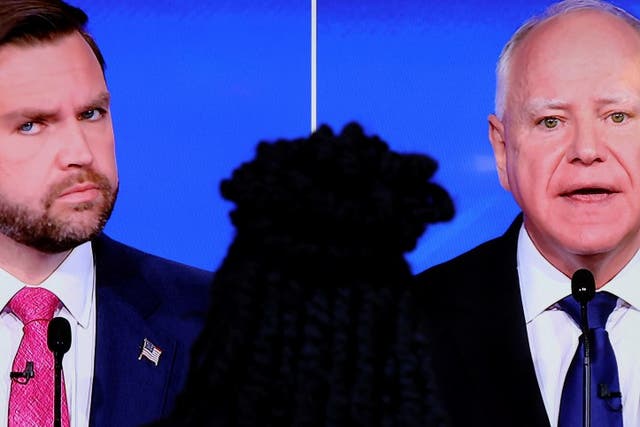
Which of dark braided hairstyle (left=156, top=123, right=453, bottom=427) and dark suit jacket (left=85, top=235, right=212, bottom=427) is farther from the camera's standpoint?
dark suit jacket (left=85, top=235, right=212, bottom=427)

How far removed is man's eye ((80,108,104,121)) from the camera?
6.54ft

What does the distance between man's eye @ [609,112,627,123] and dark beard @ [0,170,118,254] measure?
88 cm

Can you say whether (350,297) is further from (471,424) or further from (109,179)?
(109,179)

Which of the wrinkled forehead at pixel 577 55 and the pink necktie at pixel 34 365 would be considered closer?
the pink necktie at pixel 34 365

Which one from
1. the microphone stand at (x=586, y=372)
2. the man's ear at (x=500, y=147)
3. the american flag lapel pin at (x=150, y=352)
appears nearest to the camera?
the microphone stand at (x=586, y=372)

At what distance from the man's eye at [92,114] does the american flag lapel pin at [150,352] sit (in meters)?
0.41

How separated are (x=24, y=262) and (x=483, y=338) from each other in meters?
0.83

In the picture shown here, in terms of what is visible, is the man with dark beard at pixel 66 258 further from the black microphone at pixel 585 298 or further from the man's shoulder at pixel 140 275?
the black microphone at pixel 585 298

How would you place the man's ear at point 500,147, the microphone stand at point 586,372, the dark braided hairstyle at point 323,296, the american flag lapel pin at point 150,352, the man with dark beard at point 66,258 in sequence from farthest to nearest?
the man's ear at point 500,147, the american flag lapel pin at point 150,352, the man with dark beard at point 66,258, the microphone stand at point 586,372, the dark braided hairstyle at point 323,296

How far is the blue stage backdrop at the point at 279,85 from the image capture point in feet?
9.14

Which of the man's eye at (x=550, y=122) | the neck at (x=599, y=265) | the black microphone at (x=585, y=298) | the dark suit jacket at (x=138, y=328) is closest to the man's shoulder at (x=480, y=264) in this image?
the neck at (x=599, y=265)

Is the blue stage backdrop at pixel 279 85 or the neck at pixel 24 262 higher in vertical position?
the blue stage backdrop at pixel 279 85

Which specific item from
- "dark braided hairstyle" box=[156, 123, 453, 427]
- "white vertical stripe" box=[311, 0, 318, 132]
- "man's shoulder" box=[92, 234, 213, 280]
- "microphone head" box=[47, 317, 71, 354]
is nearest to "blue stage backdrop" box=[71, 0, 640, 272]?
"white vertical stripe" box=[311, 0, 318, 132]

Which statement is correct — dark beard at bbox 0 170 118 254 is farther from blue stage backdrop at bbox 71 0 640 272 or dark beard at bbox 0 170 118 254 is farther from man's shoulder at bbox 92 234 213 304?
blue stage backdrop at bbox 71 0 640 272
